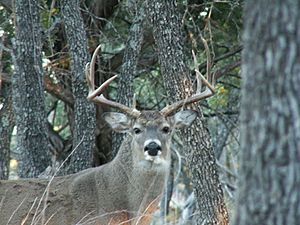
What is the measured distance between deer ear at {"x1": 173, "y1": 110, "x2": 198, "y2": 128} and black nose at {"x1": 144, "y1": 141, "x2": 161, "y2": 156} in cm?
48

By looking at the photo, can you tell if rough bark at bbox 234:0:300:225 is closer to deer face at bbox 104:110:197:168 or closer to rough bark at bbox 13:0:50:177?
deer face at bbox 104:110:197:168

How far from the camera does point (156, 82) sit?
13789 millimetres

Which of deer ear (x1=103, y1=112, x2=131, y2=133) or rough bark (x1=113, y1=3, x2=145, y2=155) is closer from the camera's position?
deer ear (x1=103, y1=112, x2=131, y2=133)

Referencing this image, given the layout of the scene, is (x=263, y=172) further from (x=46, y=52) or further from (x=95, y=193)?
(x=46, y=52)

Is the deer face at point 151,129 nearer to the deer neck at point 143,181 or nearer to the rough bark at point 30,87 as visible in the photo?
the deer neck at point 143,181

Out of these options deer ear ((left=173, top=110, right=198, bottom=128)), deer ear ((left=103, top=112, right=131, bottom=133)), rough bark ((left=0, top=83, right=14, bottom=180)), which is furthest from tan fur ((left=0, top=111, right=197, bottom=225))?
rough bark ((left=0, top=83, right=14, bottom=180))

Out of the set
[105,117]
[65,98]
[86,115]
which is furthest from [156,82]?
[105,117]

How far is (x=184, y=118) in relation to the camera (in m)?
7.95

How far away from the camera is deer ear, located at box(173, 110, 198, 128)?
7933 millimetres

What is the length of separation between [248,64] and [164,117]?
14.4 ft

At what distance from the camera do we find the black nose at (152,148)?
24.5 feet

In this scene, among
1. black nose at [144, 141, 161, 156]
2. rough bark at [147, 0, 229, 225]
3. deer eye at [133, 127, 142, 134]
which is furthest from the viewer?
rough bark at [147, 0, 229, 225]

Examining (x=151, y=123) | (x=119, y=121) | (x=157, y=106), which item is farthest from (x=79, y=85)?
(x=157, y=106)

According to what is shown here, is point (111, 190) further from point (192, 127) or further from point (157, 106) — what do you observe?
point (157, 106)
